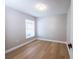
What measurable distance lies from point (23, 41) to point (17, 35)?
788 mm

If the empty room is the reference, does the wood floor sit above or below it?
below

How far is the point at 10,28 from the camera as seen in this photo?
3.28 meters

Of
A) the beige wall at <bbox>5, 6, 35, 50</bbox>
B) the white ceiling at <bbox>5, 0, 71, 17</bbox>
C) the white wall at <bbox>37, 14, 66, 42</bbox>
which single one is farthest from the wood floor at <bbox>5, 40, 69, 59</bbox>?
the white ceiling at <bbox>5, 0, 71, 17</bbox>

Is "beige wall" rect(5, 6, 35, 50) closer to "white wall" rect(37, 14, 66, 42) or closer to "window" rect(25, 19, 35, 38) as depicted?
"window" rect(25, 19, 35, 38)

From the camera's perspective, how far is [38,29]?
6.17 m

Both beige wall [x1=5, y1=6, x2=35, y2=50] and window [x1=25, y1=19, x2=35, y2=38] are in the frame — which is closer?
beige wall [x1=5, y1=6, x2=35, y2=50]

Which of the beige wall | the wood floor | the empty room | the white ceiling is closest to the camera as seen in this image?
the white ceiling

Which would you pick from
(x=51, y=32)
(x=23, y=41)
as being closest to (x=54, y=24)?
(x=51, y=32)

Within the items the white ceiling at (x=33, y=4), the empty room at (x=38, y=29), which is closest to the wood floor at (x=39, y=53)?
the empty room at (x=38, y=29)

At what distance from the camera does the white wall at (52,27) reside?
16.1 feet

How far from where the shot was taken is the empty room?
2.74 meters

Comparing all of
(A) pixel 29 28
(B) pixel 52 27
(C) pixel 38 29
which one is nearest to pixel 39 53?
(A) pixel 29 28

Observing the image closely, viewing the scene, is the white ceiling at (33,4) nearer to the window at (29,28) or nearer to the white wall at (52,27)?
the white wall at (52,27)

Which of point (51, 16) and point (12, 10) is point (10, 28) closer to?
point (12, 10)
